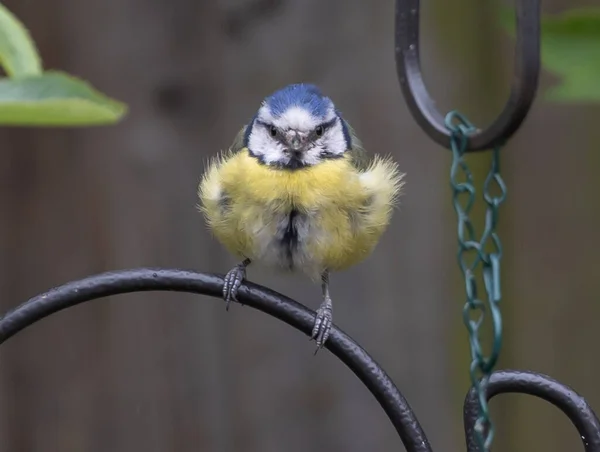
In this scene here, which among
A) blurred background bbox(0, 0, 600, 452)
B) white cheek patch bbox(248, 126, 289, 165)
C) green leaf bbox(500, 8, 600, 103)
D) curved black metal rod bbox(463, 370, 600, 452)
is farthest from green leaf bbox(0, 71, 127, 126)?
blurred background bbox(0, 0, 600, 452)

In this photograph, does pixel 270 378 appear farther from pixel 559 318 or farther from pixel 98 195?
pixel 559 318

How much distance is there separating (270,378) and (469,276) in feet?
2.71

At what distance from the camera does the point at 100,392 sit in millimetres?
1461

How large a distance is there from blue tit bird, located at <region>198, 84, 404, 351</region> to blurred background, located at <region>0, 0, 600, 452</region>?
23cm

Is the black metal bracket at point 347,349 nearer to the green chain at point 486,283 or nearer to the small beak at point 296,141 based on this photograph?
the green chain at point 486,283

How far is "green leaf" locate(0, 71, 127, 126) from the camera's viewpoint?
38 centimetres

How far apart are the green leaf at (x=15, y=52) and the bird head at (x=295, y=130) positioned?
2.25 ft

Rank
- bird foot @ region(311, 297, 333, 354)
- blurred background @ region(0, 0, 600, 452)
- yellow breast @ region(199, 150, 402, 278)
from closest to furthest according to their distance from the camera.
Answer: bird foot @ region(311, 297, 333, 354) < yellow breast @ region(199, 150, 402, 278) < blurred background @ region(0, 0, 600, 452)

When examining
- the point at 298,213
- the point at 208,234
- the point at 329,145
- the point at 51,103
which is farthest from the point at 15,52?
the point at 208,234

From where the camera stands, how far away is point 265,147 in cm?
120

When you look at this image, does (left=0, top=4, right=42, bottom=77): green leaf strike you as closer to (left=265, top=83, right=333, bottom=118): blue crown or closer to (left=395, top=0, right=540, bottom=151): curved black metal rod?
(left=395, top=0, right=540, bottom=151): curved black metal rod

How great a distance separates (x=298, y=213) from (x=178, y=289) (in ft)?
1.01

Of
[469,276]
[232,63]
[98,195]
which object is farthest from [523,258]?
[469,276]

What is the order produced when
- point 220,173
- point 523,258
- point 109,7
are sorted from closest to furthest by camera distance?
point 220,173
point 109,7
point 523,258
